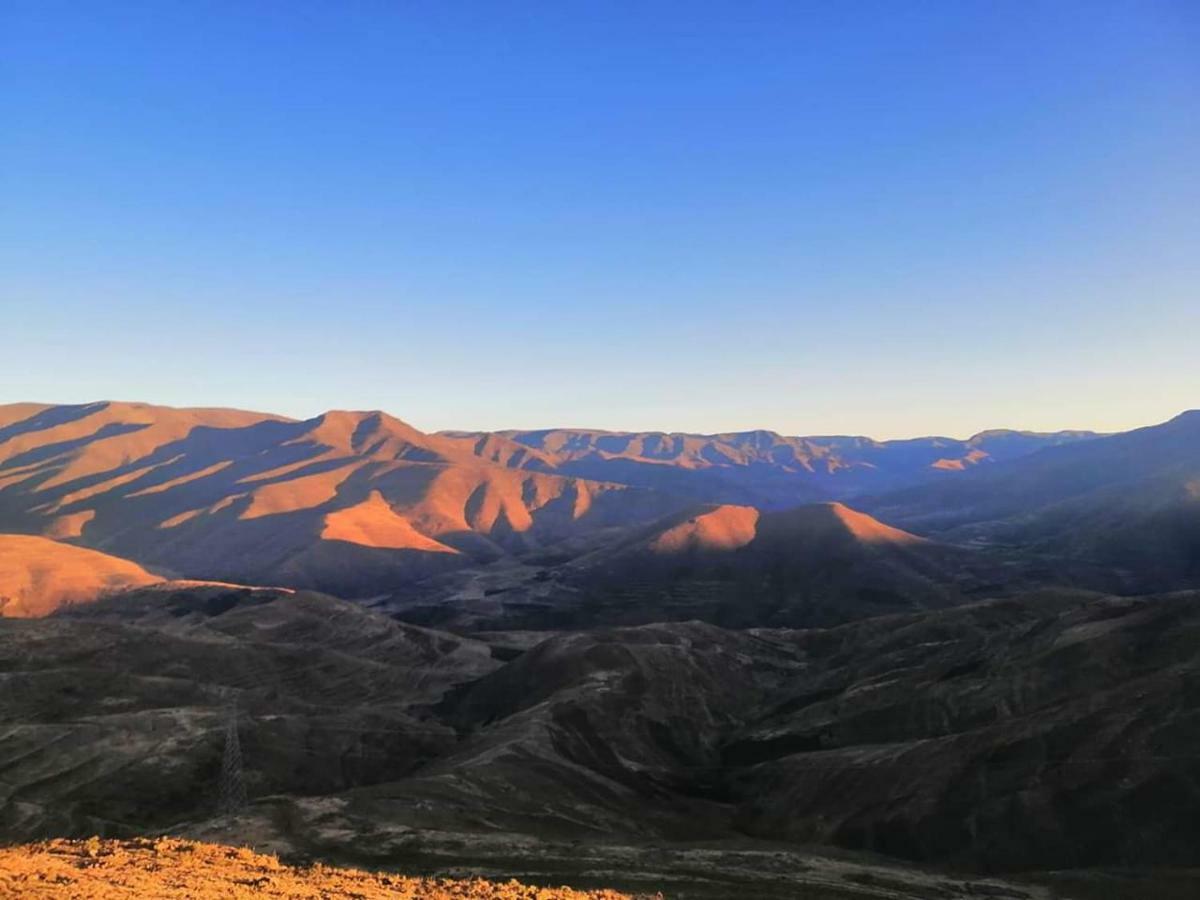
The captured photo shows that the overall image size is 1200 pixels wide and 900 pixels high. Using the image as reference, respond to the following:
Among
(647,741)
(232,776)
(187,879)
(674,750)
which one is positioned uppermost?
(187,879)

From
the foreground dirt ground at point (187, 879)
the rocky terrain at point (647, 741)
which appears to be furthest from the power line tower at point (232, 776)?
the foreground dirt ground at point (187, 879)

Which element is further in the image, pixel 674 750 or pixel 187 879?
pixel 674 750

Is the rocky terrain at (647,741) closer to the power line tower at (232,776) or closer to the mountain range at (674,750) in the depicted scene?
the mountain range at (674,750)

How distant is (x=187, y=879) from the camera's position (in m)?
32.3

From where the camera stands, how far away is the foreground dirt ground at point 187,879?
2841 centimetres

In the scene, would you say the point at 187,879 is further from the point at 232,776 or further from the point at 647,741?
the point at 647,741

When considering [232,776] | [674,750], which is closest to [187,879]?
[232,776]

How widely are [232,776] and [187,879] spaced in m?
61.6

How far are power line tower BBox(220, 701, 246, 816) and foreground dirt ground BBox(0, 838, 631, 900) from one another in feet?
142

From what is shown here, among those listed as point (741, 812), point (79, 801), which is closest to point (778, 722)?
point (741, 812)

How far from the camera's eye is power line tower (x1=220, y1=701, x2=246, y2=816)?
81.9 metres

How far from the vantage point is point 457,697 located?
13375 cm

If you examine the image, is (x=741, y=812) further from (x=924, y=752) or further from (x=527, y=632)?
(x=527, y=632)

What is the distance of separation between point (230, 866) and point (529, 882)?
639 inches
